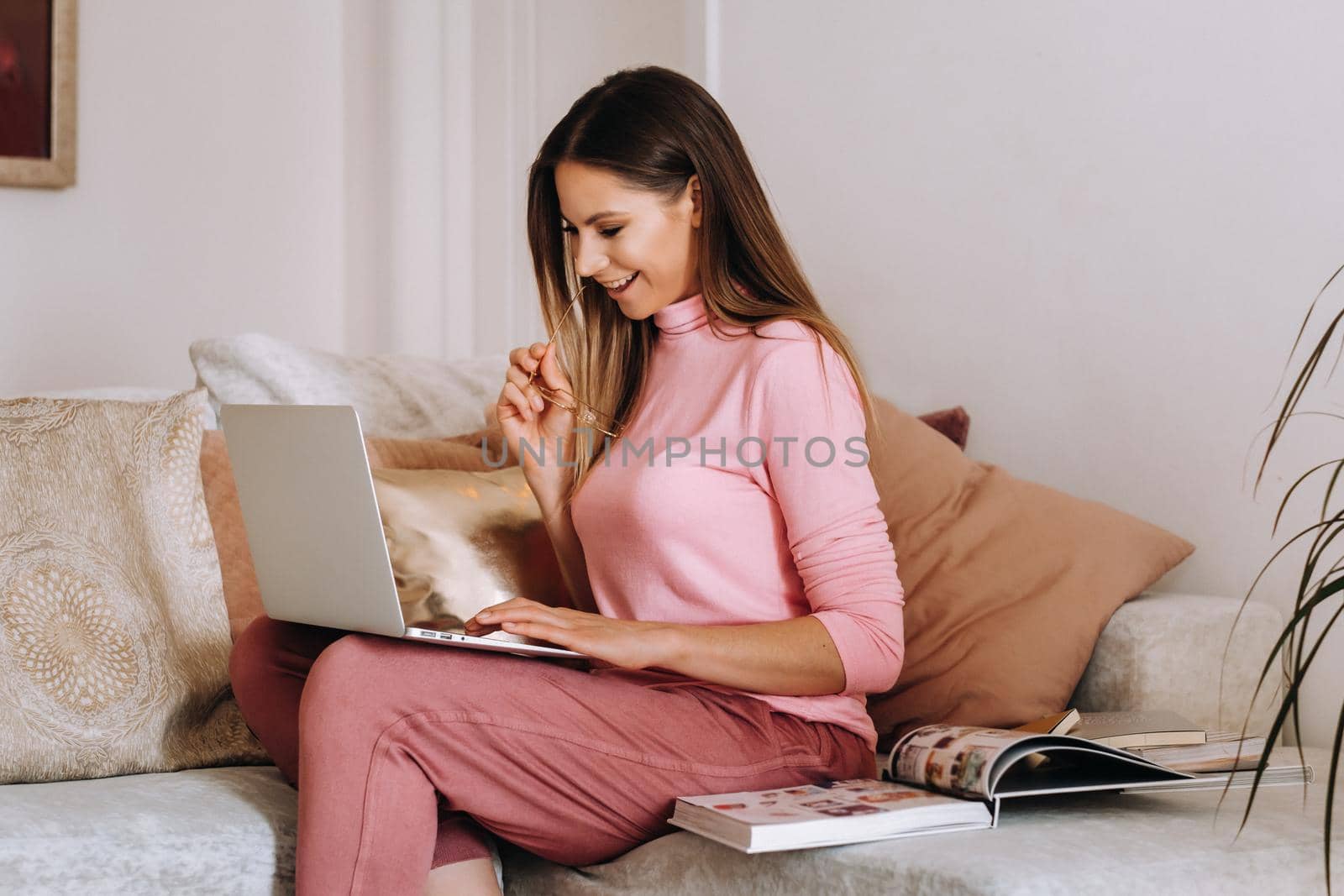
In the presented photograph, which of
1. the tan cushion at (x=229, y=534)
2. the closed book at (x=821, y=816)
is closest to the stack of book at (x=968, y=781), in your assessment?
the closed book at (x=821, y=816)

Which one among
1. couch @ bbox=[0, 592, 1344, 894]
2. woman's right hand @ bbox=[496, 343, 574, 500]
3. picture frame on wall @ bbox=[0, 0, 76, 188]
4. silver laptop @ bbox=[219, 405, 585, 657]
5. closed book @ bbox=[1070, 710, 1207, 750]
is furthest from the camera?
picture frame on wall @ bbox=[0, 0, 76, 188]

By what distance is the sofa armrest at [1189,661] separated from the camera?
1584mm

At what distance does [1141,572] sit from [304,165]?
2.28 metres

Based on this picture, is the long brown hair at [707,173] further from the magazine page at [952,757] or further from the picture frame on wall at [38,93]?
the picture frame on wall at [38,93]

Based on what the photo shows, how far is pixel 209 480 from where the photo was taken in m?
1.76

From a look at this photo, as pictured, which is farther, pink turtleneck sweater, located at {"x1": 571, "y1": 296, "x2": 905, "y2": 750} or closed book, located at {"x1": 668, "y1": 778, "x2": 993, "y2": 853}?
pink turtleneck sweater, located at {"x1": 571, "y1": 296, "x2": 905, "y2": 750}

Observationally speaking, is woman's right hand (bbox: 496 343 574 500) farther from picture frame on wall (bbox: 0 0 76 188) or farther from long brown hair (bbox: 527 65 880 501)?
picture frame on wall (bbox: 0 0 76 188)

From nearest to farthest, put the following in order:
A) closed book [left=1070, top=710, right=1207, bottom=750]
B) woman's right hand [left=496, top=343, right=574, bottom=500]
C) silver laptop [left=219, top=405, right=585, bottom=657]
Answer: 1. silver laptop [left=219, top=405, right=585, bottom=657]
2. closed book [left=1070, top=710, right=1207, bottom=750]
3. woman's right hand [left=496, top=343, right=574, bottom=500]

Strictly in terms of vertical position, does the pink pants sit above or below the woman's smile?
below

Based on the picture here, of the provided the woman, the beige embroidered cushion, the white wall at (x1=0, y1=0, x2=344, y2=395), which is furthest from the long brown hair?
the white wall at (x1=0, y1=0, x2=344, y2=395)

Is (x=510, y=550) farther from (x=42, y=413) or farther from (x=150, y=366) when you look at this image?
(x=150, y=366)

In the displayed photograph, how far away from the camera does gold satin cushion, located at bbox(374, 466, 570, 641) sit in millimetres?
1662

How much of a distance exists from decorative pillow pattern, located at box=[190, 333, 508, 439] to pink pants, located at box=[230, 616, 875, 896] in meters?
0.74

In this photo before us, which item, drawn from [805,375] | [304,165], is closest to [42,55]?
[304,165]
